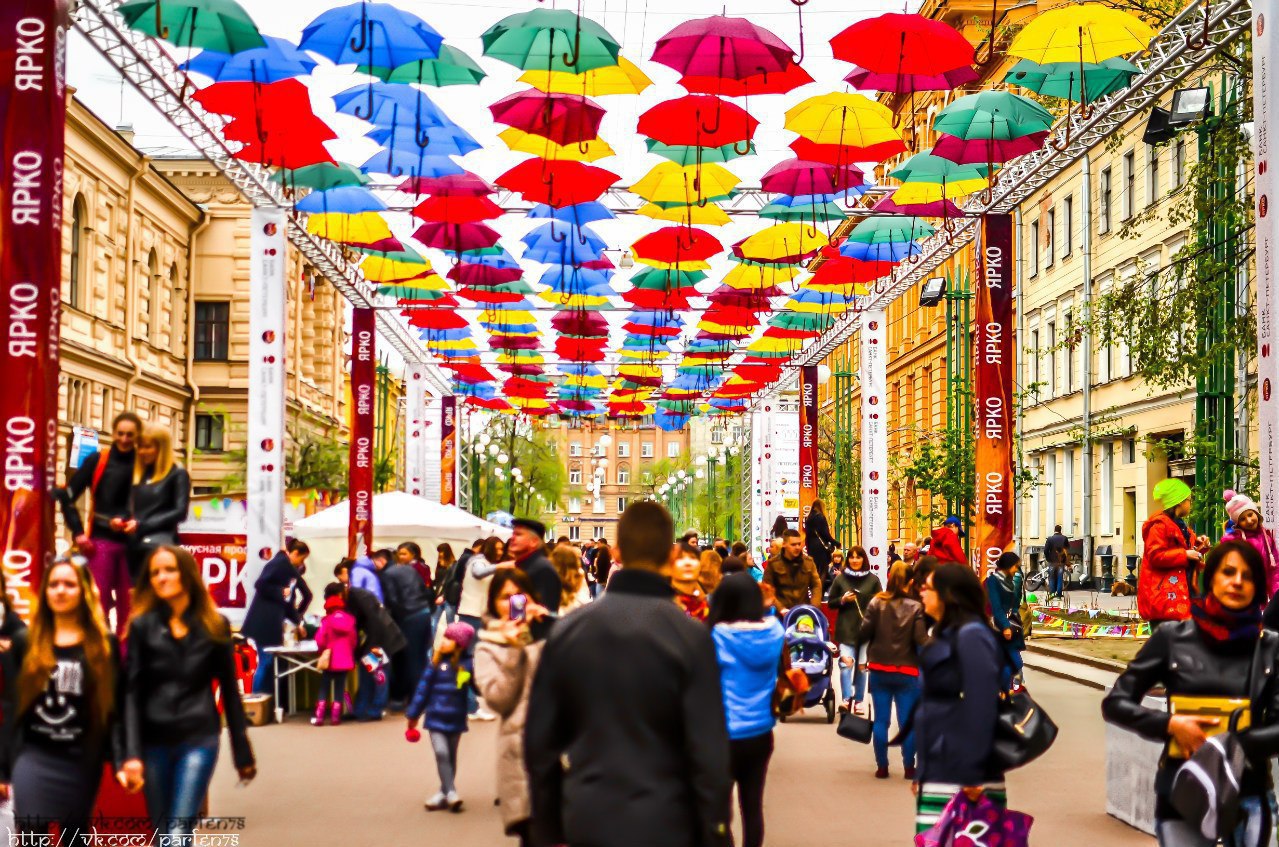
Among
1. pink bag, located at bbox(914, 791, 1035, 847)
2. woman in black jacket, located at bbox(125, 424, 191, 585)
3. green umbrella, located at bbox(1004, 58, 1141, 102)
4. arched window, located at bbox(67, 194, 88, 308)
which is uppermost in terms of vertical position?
arched window, located at bbox(67, 194, 88, 308)

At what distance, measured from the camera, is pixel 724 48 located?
1722 cm

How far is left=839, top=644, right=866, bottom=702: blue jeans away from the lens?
15.7 metres

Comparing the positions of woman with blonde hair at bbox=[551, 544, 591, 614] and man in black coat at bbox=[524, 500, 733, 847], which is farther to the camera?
woman with blonde hair at bbox=[551, 544, 591, 614]

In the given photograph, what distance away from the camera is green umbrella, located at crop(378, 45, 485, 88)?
18.0 metres

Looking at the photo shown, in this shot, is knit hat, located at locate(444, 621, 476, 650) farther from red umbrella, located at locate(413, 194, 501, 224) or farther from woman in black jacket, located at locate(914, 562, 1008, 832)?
red umbrella, located at locate(413, 194, 501, 224)

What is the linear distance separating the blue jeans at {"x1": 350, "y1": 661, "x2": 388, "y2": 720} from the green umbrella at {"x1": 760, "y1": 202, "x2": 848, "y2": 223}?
394 inches

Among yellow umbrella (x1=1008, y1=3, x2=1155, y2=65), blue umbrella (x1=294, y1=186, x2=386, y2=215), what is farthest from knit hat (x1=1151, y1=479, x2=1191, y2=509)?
blue umbrella (x1=294, y1=186, x2=386, y2=215)

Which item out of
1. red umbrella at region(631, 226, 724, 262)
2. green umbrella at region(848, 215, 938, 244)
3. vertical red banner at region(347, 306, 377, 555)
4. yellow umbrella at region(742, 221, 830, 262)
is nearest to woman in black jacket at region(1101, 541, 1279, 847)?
yellow umbrella at region(742, 221, 830, 262)

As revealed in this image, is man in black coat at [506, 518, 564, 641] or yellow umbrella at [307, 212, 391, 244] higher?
yellow umbrella at [307, 212, 391, 244]

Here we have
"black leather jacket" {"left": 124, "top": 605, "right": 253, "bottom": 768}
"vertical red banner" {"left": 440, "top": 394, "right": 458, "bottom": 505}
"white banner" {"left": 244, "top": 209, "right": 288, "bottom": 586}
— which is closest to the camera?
"black leather jacket" {"left": 124, "top": 605, "right": 253, "bottom": 768}

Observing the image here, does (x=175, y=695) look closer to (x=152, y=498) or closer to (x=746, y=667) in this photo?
(x=746, y=667)

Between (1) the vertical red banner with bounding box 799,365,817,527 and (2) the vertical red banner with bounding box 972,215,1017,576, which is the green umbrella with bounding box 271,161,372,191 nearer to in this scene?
(2) the vertical red banner with bounding box 972,215,1017,576

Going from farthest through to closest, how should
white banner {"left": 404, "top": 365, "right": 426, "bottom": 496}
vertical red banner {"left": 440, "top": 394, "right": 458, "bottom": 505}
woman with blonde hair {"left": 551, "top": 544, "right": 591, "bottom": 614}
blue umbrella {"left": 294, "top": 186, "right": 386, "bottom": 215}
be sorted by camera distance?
1. vertical red banner {"left": 440, "top": 394, "right": 458, "bottom": 505}
2. white banner {"left": 404, "top": 365, "right": 426, "bottom": 496}
3. blue umbrella {"left": 294, "top": 186, "right": 386, "bottom": 215}
4. woman with blonde hair {"left": 551, "top": 544, "right": 591, "bottom": 614}

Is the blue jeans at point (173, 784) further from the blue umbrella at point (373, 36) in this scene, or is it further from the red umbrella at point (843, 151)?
the red umbrella at point (843, 151)
